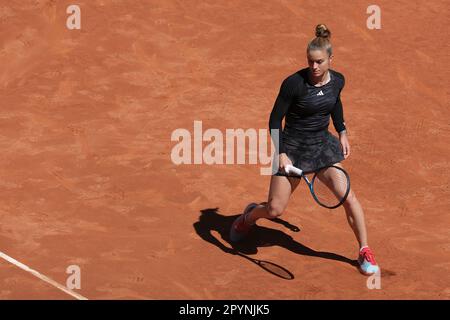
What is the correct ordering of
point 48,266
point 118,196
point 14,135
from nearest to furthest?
point 48,266 < point 118,196 < point 14,135

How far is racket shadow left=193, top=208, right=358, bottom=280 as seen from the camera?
9594 mm

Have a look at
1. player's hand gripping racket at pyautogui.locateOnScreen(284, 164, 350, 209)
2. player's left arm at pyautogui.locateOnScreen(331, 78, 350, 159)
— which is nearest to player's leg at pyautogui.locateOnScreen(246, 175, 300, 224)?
player's hand gripping racket at pyautogui.locateOnScreen(284, 164, 350, 209)

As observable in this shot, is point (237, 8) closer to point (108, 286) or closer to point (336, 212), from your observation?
point (336, 212)

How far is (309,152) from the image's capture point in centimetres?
910

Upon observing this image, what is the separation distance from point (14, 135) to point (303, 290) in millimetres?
5042

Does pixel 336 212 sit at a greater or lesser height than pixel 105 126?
lesser

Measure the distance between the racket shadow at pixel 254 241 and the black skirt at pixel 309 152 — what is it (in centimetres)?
112

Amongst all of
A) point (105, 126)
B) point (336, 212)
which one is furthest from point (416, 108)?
point (105, 126)

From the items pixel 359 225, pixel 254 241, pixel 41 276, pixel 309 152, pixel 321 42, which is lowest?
pixel 41 276

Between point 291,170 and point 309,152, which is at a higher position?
point 309,152

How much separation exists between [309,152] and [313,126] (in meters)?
0.25

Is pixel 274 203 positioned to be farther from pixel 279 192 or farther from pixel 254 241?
pixel 254 241

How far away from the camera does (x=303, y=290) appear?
359 inches

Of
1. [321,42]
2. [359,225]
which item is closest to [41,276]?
[359,225]
